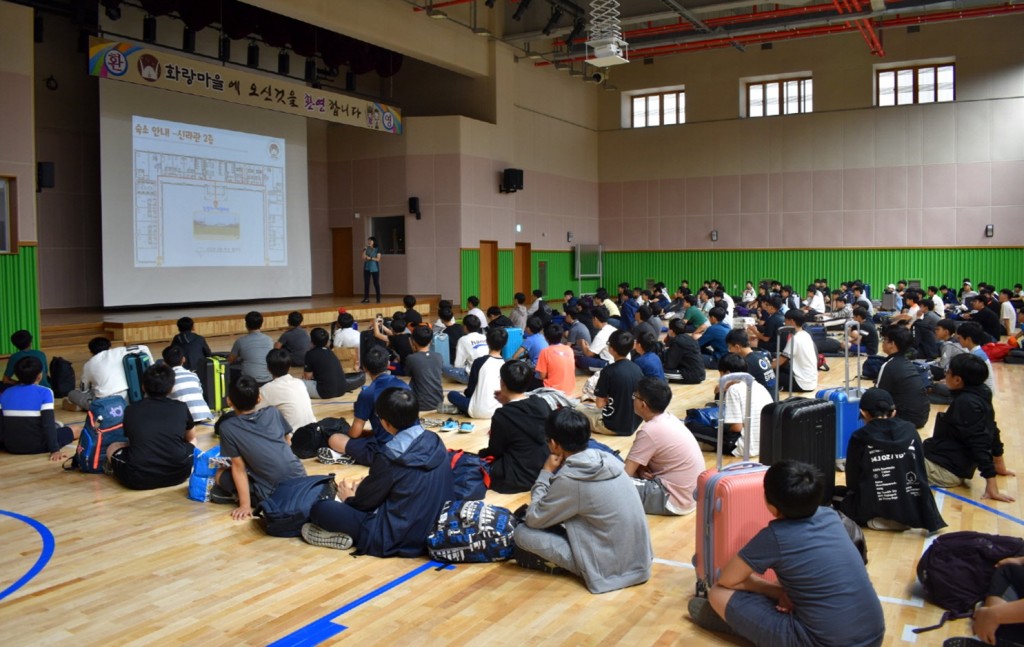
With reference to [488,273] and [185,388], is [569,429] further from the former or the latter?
[488,273]

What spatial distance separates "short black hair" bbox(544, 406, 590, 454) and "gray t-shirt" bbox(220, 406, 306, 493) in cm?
195

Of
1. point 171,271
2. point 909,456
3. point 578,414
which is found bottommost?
point 909,456

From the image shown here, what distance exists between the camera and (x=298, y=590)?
393 centimetres

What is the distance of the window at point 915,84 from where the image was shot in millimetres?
19578

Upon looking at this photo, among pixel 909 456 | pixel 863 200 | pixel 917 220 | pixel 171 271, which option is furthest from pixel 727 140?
pixel 909 456

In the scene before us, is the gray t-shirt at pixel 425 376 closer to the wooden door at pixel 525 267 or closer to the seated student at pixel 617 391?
the seated student at pixel 617 391

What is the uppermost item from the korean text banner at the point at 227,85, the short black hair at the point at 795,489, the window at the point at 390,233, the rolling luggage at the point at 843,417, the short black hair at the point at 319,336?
the korean text banner at the point at 227,85

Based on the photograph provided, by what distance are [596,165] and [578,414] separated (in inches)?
794

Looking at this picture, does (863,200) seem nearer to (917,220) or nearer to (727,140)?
(917,220)

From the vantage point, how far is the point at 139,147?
44.1 feet

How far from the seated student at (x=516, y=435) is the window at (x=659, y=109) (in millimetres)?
18259

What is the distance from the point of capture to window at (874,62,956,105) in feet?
64.2

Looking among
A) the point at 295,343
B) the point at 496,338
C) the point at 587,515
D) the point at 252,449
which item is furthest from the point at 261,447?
the point at 295,343

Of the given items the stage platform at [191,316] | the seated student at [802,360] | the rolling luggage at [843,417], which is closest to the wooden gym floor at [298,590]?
the rolling luggage at [843,417]
